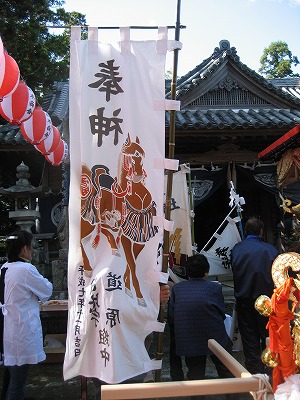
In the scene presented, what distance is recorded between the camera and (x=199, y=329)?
4062mm

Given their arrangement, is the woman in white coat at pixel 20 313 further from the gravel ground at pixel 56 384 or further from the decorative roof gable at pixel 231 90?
the decorative roof gable at pixel 231 90

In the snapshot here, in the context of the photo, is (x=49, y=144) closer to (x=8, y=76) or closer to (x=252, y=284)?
(x=8, y=76)

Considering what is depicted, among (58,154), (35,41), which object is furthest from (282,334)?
(35,41)

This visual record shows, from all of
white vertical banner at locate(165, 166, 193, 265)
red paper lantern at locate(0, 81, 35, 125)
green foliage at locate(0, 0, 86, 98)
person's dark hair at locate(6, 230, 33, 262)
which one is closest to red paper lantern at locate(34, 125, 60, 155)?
red paper lantern at locate(0, 81, 35, 125)

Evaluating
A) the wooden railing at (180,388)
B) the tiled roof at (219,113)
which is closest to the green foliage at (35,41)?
the tiled roof at (219,113)

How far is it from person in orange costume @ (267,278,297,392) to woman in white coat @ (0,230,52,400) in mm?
2677

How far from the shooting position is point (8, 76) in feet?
Result: 15.4

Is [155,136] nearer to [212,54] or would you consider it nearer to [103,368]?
[103,368]

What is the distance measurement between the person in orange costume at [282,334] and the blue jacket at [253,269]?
8.73ft

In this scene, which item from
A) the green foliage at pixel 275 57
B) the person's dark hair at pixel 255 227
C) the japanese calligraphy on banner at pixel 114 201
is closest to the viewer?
the japanese calligraphy on banner at pixel 114 201

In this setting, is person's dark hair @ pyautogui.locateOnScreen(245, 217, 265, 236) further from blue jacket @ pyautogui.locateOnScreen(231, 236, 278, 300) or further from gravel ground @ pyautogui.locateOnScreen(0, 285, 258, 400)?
gravel ground @ pyautogui.locateOnScreen(0, 285, 258, 400)

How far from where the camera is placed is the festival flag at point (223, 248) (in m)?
6.42

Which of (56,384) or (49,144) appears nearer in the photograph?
(56,384)

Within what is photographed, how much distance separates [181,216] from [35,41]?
14.6m
